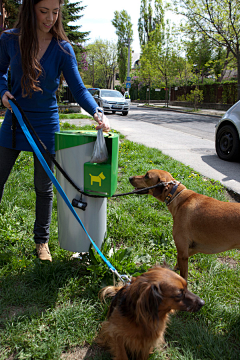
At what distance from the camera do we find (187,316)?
222 centimetres

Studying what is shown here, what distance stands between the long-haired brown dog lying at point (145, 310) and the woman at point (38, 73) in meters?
1.20

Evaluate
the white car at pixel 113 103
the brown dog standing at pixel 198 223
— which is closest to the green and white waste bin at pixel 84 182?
the brown dog standing at pixel 198 223

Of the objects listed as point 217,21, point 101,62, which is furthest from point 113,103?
point 101,62

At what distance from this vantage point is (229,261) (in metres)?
3.00

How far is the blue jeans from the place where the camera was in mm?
2467

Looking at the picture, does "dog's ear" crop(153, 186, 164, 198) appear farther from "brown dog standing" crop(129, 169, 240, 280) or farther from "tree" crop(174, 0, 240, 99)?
"tree" crop(174, 0, 240, 99)

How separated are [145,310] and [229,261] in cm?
180

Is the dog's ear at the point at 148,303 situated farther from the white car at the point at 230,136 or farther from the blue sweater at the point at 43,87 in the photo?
the white car at the point at 230,136

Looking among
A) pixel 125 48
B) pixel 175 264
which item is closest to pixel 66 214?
pixel 175 264

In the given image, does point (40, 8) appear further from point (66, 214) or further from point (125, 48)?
point (125, 48)

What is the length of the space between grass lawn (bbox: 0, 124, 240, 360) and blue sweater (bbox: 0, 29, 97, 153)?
44.7 inches

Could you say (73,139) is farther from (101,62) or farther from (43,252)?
(101,62)

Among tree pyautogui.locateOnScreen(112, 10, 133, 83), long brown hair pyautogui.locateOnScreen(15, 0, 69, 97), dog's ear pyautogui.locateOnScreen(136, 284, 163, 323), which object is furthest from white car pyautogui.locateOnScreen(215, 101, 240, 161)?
tree pyautogui.locateOnScreen(112, 10, 133, 83)

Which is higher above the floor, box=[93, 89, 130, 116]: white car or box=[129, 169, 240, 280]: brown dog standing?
box=[93, 89, 130, 116]: white car
